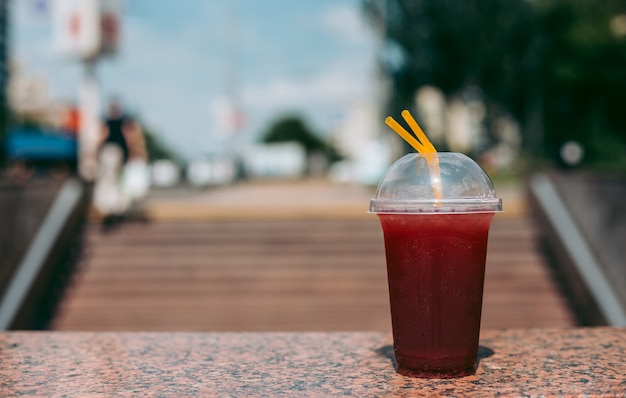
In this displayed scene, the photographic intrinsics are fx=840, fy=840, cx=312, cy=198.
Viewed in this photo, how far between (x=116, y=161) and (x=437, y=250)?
9.85 metres

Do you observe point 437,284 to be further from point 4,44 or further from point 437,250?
point 4,44

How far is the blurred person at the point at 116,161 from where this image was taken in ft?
37.7

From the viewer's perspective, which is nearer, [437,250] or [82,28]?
[437,250]

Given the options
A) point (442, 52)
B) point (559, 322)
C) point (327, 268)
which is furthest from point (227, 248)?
point (442, 52)

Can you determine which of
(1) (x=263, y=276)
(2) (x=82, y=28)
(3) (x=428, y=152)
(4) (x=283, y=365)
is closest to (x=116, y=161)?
(2) (x=82, y=28)

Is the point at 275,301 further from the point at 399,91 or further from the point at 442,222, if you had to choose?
the point at 399,91

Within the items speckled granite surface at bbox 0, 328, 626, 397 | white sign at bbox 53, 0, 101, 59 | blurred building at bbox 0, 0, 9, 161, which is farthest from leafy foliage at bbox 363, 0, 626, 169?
speckled granite surface at bbox 0, 328, 626, 397

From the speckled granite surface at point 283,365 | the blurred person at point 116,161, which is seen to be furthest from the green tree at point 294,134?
the speckled granite surface at point 283,365

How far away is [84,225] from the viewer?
36.2 ft

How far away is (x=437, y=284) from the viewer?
2.91 m

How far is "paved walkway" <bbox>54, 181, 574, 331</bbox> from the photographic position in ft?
27.8

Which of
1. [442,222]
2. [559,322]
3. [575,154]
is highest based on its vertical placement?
[442,222]

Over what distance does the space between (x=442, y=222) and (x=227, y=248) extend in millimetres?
7675

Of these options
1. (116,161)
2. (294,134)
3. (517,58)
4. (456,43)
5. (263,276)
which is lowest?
(294,134)
